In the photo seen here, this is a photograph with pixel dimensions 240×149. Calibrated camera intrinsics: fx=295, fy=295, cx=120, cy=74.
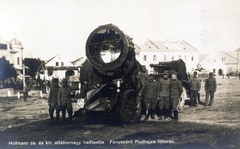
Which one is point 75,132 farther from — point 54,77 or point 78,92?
point 54,77

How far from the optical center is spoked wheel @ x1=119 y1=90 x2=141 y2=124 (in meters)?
5.68

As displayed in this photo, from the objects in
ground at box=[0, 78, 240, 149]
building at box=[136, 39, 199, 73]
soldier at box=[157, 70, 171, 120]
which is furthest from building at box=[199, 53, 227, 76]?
soldier at box=[157, 70, 171, 120]

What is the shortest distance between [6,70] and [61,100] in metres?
1.45

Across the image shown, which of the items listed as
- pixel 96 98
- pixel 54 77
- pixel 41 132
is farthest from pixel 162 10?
pixel 41 132

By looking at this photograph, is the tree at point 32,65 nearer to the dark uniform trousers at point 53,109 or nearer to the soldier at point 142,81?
the dark uniform trousers at point 53,109

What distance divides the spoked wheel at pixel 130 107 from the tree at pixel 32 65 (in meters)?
2.18

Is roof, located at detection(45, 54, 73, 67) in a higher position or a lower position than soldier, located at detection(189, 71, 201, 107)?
higher

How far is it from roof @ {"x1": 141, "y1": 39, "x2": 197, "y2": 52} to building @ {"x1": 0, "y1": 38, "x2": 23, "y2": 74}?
260 cm

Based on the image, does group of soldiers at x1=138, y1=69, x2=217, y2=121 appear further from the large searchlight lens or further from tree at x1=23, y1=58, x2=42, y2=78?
tree at x1=23, y1=58, x2=42, y2=78

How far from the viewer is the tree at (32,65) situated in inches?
256

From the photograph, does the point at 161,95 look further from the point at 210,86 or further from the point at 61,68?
the point at 61,68

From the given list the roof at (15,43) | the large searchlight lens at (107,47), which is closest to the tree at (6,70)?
the roof at (15,43)

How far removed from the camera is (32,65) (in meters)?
6.64

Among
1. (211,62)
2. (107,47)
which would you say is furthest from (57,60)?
(211,62)
